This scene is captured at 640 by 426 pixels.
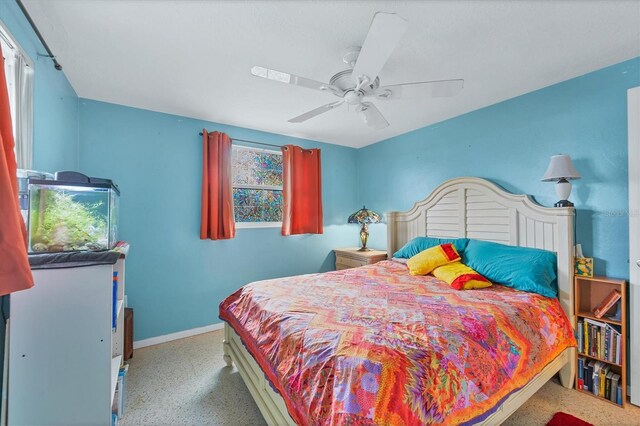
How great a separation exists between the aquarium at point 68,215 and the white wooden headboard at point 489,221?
9.68ft

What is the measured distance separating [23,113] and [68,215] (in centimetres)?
93

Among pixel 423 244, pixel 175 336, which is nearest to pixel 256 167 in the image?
pixel 175 336

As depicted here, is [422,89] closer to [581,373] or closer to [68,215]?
[68,215]

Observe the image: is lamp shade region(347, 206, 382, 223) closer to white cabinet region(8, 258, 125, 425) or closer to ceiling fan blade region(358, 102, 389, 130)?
ceiling fan blade region(358, 102, 389, 130)

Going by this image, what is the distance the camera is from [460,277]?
2.23 meters

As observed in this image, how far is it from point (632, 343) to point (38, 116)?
4.24 meters

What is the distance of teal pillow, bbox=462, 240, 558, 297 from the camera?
81.0 inches

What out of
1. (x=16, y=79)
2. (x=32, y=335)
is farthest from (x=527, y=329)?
(x=16, y=79)

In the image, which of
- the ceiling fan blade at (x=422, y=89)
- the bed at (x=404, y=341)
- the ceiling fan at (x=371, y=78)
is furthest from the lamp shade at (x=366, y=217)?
the ceiling fan blade at (x=422, y=89)

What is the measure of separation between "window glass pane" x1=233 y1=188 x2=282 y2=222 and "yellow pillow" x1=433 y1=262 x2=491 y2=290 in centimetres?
212

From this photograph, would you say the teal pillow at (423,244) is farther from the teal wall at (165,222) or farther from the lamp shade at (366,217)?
the teal wall at (165,222)

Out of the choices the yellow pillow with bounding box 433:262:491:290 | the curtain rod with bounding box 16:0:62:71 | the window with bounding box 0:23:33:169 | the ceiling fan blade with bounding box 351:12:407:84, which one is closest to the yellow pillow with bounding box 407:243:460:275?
the yellow pillow with bounding box 433:262:491:290

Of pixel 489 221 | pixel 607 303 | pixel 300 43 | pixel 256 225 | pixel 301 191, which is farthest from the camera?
pixel 301 191

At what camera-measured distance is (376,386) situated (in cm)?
105
